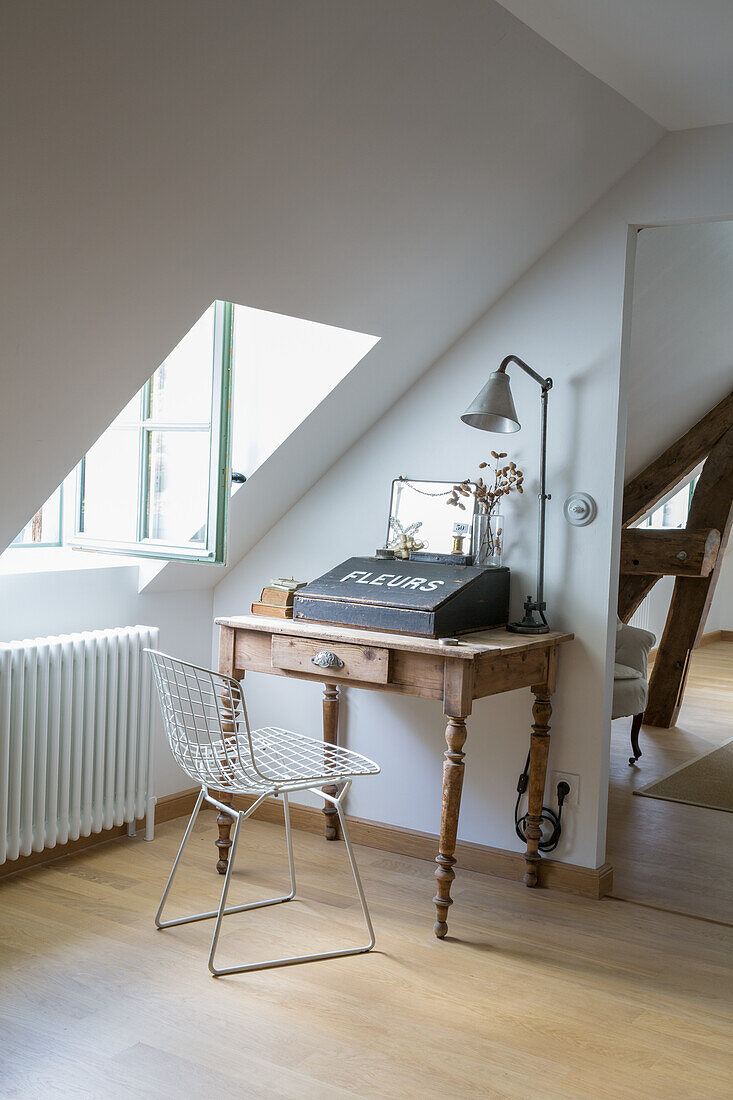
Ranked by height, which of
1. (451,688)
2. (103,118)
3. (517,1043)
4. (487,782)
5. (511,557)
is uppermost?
(103,118)

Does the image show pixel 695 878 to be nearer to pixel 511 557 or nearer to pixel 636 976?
pixel 636 976

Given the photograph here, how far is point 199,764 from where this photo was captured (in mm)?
2902

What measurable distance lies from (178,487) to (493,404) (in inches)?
41.9

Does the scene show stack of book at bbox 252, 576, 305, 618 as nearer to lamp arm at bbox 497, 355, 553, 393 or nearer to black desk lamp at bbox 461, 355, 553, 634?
black desk lamp at bbox 461, 355, 553, 634

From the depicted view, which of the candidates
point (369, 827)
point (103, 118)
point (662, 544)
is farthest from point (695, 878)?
point (103, 118)

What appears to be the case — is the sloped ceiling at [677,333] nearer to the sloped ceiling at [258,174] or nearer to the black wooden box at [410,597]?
the sloped ceiling at [258,174]

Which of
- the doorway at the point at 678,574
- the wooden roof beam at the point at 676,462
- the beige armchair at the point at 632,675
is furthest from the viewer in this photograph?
the wooden roof beam at the point at 676,462

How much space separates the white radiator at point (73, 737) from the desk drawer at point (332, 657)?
62cm

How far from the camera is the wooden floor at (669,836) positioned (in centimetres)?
340

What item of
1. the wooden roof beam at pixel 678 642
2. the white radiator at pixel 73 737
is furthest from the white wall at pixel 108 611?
the wooden roof beam at pixel 678 642

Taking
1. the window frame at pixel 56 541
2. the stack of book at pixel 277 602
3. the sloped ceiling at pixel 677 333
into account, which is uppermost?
the sloped ceiling at pixel 677 333

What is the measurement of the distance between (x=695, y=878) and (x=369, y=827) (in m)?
1.15

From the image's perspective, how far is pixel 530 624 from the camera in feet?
10.9

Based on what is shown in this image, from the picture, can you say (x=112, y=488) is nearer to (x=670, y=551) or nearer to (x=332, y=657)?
(x=332, y=657)
